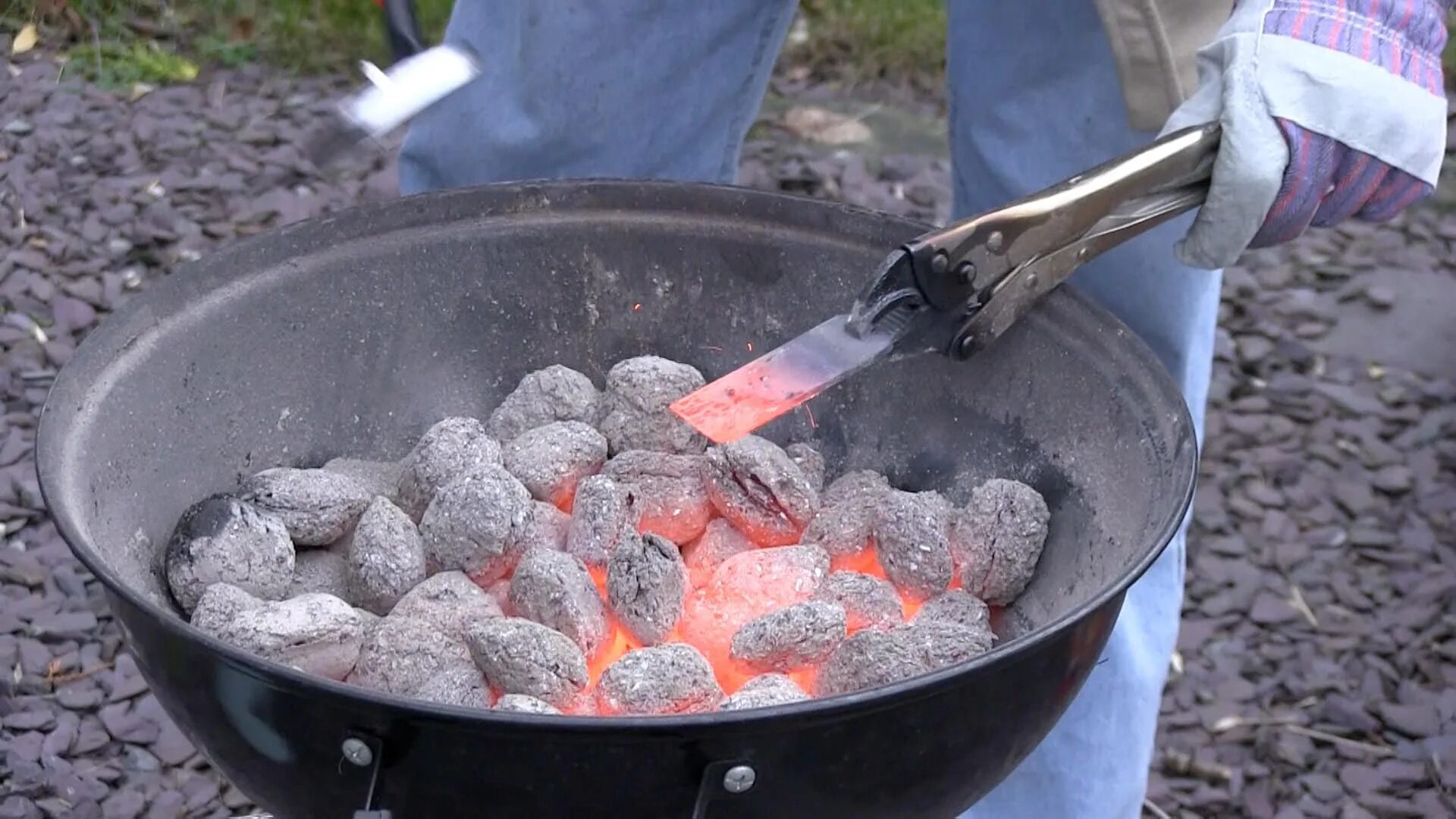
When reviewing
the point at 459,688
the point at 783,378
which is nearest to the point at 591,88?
the point at 783,378

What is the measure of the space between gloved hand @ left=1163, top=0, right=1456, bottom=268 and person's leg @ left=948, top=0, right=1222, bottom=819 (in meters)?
0.28

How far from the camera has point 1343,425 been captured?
2.77 m

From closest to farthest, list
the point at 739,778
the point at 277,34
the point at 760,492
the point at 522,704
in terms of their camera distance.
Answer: the point at 739,778, the point at 522,704, the point at 760,492, the point at 277,34

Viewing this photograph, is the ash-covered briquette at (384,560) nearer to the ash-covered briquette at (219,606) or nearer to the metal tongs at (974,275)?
the ash-covered briquette at (219,606)

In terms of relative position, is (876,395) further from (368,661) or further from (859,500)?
(368,661)

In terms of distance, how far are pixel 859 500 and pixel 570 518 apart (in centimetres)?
29

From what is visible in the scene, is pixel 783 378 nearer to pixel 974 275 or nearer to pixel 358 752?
pixel 974 275

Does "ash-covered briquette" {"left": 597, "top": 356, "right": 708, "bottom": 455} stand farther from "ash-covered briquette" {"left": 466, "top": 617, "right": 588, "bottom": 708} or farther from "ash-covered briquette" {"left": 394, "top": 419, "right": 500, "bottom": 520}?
"ash-covered briquette" {"left": 466, "top": 617, "right": 588, "bottom": 708}

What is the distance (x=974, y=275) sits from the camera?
128 cm

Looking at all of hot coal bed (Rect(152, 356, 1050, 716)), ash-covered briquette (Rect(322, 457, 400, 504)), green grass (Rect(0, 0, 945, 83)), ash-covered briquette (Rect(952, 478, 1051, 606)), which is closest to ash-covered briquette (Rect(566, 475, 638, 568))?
hot coal bed (Rect(152, 356, 1050, 716))

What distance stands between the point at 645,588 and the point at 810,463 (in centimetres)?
32

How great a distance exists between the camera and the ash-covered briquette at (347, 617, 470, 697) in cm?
125

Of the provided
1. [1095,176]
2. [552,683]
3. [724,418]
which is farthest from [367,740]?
[1095,176]

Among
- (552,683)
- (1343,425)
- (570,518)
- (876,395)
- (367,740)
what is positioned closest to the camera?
(367,740)
